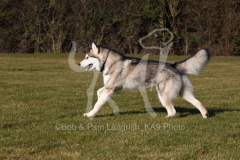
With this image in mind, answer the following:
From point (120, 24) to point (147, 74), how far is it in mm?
26802

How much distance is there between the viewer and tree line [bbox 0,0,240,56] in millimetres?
33656

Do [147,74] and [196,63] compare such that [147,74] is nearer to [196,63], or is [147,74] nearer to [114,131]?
[196,63]

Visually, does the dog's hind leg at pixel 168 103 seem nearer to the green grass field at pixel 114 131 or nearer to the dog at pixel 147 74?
the dog at pixel 147 74

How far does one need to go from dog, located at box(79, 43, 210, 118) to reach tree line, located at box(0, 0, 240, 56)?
25.1m

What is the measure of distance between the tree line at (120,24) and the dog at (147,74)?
25081mm

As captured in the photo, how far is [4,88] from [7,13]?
78.2 ft

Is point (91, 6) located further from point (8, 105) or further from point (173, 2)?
point (8, 105)

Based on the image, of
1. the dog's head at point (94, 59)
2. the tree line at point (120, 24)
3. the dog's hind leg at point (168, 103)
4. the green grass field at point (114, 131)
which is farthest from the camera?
the tree line at point (120, 24)

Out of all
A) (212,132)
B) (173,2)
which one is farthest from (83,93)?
(173,2)

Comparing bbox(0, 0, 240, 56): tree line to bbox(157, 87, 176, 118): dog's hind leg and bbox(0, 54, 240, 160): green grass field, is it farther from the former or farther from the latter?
bbox(157, 87, 176, 118): dog's hind leg

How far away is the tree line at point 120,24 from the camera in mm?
33656

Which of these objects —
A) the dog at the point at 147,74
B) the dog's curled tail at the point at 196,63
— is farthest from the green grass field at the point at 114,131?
the dog's curled tail at the point at 196,63

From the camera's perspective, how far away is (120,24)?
34.4 metres

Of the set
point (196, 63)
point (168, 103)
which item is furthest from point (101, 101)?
point (196, 63)
